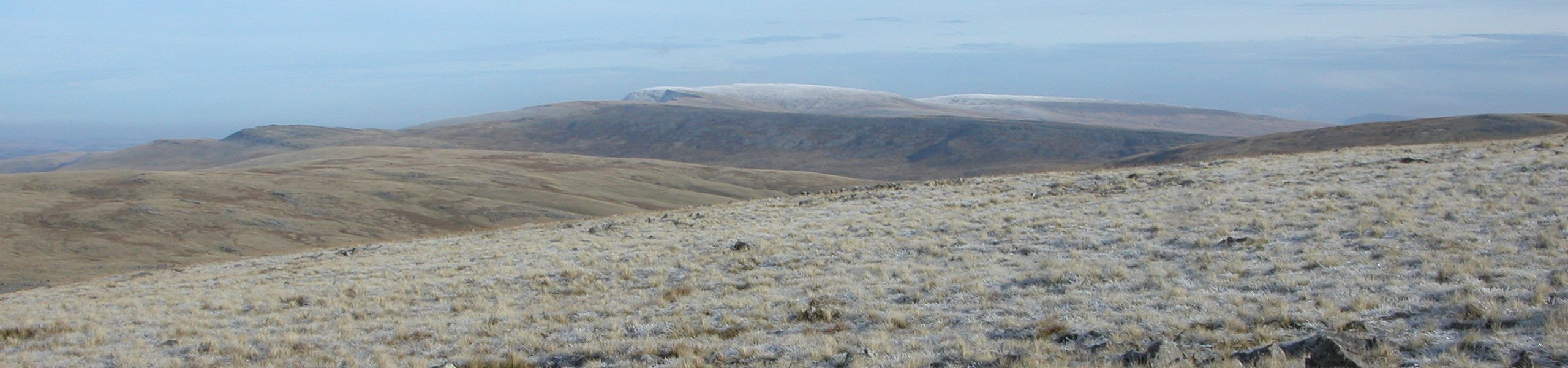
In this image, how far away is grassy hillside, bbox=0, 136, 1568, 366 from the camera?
1076 centimetres

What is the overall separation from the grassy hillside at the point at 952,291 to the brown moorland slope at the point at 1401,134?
250ft

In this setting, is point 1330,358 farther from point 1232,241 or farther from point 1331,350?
point 1232,241

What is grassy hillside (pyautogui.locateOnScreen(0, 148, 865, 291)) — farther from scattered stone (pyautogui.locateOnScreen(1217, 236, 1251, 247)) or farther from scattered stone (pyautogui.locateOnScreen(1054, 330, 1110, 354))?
scattered stone (pyautogui.locateOnScreen(1054, 330, 1110, 354))

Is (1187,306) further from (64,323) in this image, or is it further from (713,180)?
(713,180)

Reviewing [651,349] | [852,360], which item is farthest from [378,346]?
[852,360]

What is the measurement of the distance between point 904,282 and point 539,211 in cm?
6849

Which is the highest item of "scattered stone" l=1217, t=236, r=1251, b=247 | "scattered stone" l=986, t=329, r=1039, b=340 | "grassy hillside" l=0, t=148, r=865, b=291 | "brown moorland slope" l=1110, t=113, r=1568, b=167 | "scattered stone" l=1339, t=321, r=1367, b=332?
"scattered stone" l=1339, t=321, r=1367, b=332

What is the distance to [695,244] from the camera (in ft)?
75.3

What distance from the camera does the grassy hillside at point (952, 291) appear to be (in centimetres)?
1076

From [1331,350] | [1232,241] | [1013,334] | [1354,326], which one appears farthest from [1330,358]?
[1232,241]

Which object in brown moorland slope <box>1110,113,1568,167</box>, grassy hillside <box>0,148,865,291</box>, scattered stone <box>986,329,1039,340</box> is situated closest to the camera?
scattered stone <box>986,329,1039,340</box>

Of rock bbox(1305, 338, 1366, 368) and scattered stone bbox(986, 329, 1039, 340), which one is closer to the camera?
rock bbox(1305, 338, 1366, 368)

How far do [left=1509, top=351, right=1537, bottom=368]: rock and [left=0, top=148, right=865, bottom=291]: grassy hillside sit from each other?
4116cm

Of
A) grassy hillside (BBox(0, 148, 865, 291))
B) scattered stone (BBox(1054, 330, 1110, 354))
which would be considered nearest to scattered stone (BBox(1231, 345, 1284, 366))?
scattered stone (BBox(1054, 330, 1110, 354))
